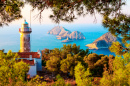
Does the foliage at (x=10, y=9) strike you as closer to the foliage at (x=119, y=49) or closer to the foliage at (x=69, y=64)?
the foliage at (x=119, y=49)

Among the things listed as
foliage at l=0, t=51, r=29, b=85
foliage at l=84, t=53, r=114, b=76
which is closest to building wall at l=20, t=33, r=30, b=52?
foliage at l=84, t=53, r=114, b=76

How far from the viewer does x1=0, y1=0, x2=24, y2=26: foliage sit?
3.36m

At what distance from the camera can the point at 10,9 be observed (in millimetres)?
3299

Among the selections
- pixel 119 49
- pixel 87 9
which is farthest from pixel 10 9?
pixel 119 49

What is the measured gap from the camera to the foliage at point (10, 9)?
3.36 m

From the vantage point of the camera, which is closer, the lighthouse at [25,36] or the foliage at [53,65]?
the foliage at [53,65]

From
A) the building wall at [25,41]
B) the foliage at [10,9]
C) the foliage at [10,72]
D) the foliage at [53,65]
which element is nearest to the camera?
the foliage at [10,9]

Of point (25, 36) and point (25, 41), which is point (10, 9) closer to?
point (25, 36)

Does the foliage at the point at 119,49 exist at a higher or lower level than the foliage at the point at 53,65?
higher

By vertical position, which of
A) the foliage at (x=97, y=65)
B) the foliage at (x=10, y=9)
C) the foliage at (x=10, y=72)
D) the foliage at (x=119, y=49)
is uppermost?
the foliage at (x=10, y=9)

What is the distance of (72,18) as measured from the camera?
3928 mm

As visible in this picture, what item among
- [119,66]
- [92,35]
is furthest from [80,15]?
[92,35]

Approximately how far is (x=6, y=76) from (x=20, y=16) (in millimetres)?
4271

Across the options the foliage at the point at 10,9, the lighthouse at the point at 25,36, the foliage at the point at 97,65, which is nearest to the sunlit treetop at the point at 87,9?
the foliage at the point at 10,9
